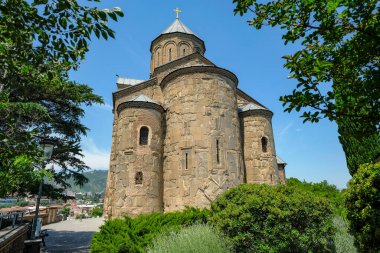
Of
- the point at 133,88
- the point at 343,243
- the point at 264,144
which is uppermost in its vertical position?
the point at 133,88

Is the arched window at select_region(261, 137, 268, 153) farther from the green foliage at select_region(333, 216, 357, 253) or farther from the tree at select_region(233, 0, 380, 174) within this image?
the tree at select_region(233, 0, 380, 174)

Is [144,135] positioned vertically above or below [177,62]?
below

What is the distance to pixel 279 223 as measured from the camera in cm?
653

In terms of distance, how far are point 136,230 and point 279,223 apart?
3.73 m

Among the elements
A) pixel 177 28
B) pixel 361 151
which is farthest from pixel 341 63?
pixel 177 28

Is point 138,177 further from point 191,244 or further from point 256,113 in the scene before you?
point 191,244

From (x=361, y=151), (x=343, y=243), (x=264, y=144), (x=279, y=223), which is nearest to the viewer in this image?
(x=279, y=223)

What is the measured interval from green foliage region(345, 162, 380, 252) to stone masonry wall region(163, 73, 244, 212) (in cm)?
553

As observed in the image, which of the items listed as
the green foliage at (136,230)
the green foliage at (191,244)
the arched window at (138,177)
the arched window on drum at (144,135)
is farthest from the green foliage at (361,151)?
the arched window at (138,177)

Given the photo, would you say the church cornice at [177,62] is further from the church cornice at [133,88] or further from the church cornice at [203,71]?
the church cornice at [203,71]

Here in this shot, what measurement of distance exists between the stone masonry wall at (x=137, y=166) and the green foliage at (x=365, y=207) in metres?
7.96

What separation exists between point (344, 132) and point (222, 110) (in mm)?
9703

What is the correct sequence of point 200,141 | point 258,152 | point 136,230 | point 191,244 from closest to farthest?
point 191,244 → point 136,230 → point 200,141 → point 258,152

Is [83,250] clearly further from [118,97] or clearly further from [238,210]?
[118,97]
